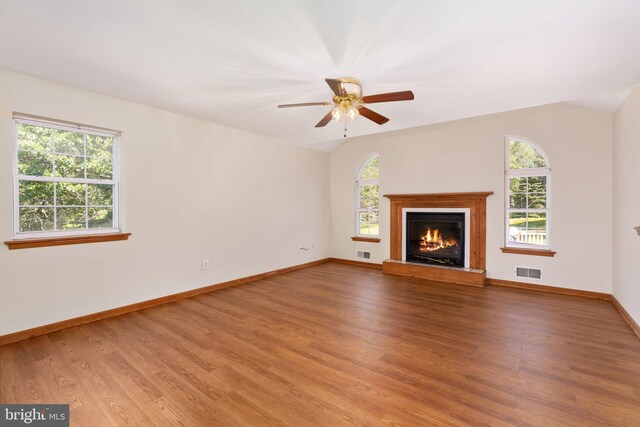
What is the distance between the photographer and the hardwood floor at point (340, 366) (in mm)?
1819

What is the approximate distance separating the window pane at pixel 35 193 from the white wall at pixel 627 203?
5.92m

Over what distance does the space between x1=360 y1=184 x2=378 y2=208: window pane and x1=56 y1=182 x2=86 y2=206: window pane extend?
4769 mm

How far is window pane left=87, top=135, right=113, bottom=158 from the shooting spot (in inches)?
130

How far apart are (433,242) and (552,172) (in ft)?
6.74

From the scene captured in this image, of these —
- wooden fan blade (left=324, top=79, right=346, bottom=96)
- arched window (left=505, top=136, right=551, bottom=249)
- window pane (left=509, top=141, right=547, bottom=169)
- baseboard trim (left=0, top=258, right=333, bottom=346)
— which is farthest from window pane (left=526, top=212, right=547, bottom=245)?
baseboard trim (left=0, top=258, right=333, bottom=346)

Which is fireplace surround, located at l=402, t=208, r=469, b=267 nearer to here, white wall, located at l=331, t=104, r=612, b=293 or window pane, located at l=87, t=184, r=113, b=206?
white wall, located at l=331, t=104, r=612, b=293

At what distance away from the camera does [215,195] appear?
4465 mm

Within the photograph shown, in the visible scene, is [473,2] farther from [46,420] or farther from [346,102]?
[46,420]

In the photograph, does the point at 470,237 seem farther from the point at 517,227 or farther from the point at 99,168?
the point at 99,168

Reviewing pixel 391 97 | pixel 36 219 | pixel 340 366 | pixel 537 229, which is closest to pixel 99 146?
pixel 36 219

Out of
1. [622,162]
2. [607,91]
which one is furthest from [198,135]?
[622,162]

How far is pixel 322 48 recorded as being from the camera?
2264 millimetres

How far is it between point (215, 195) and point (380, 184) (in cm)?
324

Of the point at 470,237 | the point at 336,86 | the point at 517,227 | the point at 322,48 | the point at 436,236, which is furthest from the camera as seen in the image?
the point at 436,236
